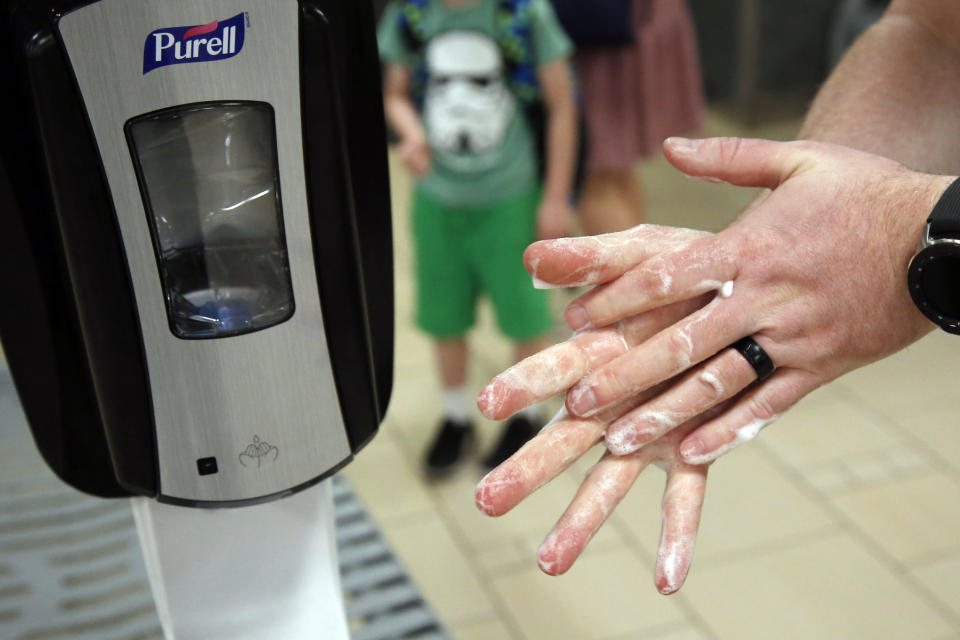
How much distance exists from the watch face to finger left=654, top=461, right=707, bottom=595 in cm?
20

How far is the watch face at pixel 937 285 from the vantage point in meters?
0.65

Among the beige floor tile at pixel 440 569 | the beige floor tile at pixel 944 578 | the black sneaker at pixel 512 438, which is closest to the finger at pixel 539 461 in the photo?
the beige floor tile at pixel 440 569

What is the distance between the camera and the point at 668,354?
722mm

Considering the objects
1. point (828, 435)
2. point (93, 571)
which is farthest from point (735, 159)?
point (828, 435)

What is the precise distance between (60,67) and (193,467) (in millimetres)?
235

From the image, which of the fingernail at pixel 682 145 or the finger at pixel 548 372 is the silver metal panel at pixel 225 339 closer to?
the finger at pixel 548 372

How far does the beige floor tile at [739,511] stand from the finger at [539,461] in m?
1.08

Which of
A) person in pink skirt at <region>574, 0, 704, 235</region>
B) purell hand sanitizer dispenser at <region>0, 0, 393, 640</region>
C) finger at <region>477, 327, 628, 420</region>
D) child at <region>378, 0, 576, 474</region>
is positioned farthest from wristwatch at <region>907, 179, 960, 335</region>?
person in pink skirt at <region>574, 0, 704, 235</region>

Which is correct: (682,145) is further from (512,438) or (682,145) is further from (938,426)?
(938,426)

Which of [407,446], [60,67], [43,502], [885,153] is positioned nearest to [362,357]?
[60,67]

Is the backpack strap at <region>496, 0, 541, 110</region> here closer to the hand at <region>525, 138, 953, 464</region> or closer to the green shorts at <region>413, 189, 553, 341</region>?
the green shorts at <region>413, 189, 553, 341</region>

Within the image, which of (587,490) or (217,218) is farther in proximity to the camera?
(587,490)

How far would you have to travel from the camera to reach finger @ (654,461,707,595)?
2.25ft

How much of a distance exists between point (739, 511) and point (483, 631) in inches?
22.0
